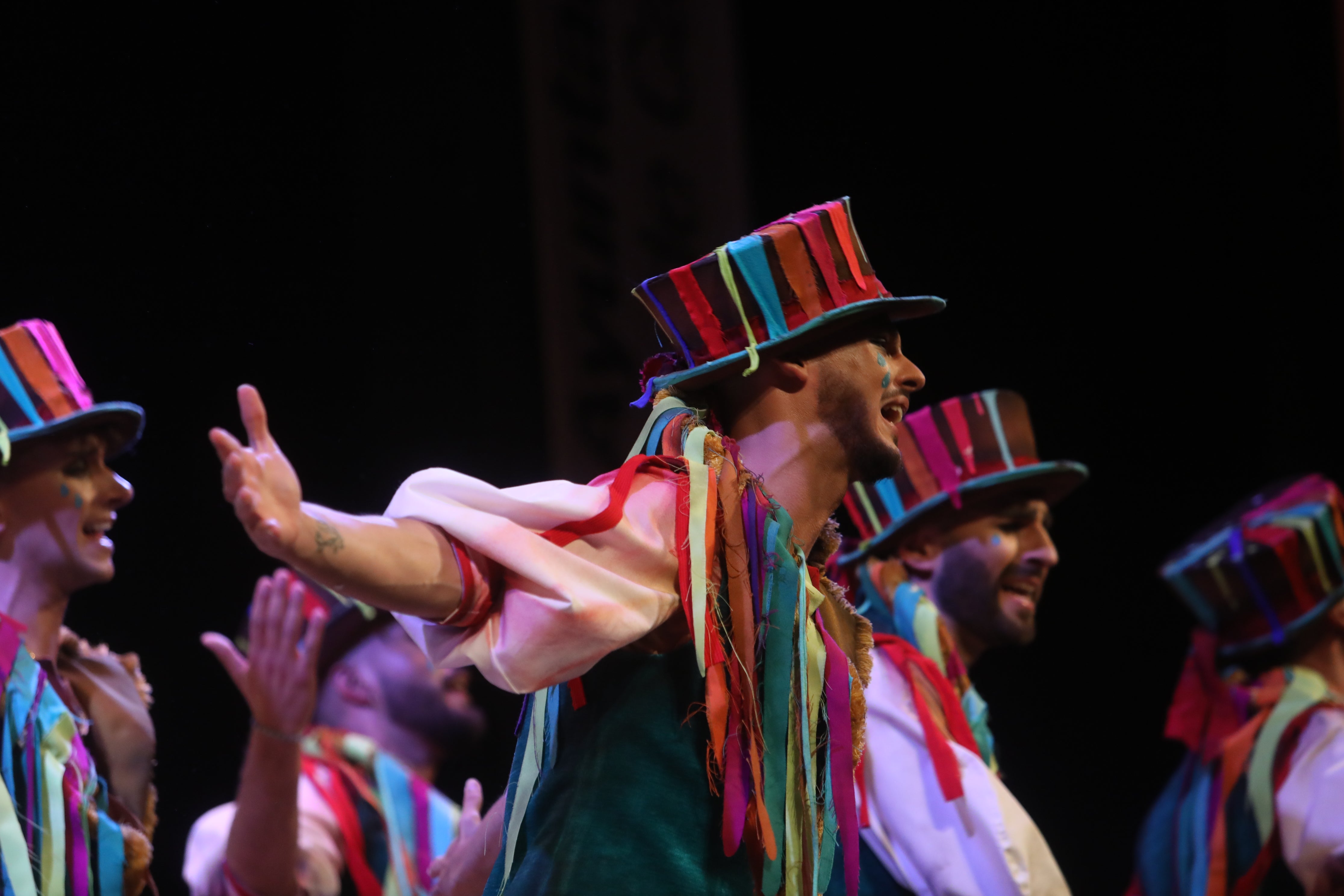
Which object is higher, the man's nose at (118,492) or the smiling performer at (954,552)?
the man's nose at (118,492)

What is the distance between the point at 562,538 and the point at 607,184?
322 centimetres

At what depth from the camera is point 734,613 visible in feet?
6.21

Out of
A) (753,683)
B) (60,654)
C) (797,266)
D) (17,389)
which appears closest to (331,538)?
(753,683)

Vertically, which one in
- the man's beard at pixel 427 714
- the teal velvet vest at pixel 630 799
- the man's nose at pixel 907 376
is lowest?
the man's beard at pixel 427 714

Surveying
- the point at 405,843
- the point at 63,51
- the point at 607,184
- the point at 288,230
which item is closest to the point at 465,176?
the point at 607,184

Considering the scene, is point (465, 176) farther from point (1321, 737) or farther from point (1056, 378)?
point (1321, 737)

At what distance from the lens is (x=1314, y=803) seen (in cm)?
366

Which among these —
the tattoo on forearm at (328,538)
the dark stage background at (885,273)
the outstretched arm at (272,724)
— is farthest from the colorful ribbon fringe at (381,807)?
the tattoo on forearm at (328,538)

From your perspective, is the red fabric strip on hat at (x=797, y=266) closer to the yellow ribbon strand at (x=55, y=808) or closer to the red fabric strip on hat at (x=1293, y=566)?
the yellow ribbon strand at (x=55, y=808)

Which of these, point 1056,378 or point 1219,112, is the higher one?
point 1219,112

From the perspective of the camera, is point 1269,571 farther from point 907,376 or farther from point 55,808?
point 55,808

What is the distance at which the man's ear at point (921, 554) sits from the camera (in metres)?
3.67

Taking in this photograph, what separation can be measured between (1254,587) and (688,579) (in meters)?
2.89

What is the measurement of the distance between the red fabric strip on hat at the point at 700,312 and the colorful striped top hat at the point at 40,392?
3.91 ft
